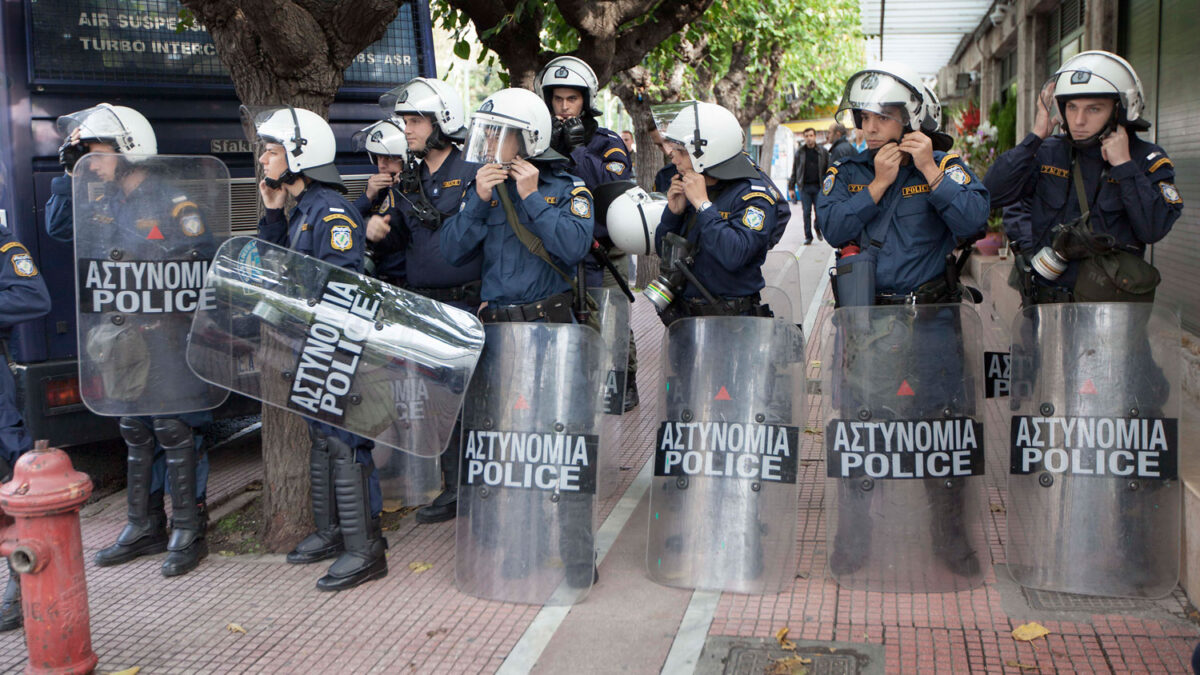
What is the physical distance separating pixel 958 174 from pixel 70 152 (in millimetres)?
3897

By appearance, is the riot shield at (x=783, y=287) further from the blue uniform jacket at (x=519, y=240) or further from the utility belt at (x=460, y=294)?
the utility belt at (x=460, y=294)

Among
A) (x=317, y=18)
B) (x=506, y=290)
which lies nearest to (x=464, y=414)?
(x=506, y=290)

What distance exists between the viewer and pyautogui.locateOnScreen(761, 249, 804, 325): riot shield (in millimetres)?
4676

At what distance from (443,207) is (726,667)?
8.25 ft

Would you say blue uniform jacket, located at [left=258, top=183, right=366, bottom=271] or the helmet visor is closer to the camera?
the helmet visor

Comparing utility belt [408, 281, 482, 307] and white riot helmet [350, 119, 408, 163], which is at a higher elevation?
white riot helmet [350, 119, 408, 163]

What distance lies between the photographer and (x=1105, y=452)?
4.31 metres

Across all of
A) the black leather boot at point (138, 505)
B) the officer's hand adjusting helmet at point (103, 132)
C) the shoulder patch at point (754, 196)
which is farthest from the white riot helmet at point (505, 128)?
the black leather boot at point (138, 505)

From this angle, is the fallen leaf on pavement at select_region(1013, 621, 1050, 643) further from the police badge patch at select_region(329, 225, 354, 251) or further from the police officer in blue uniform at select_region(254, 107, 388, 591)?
the police badge patch at select_region(329, 225, 354, 251)

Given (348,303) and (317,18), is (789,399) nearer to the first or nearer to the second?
(348,303)

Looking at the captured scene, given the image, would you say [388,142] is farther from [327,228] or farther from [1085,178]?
[1085,178]

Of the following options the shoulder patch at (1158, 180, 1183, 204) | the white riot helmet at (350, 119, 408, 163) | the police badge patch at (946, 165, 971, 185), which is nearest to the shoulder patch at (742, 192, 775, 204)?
the police badge patch at (946, 165, 971, 185)

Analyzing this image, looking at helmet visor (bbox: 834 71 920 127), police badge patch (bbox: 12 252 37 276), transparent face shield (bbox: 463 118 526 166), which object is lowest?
police badge patch (bbox: 12 252 37 276)

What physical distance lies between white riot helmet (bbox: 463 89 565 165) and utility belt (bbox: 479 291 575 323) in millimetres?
613
